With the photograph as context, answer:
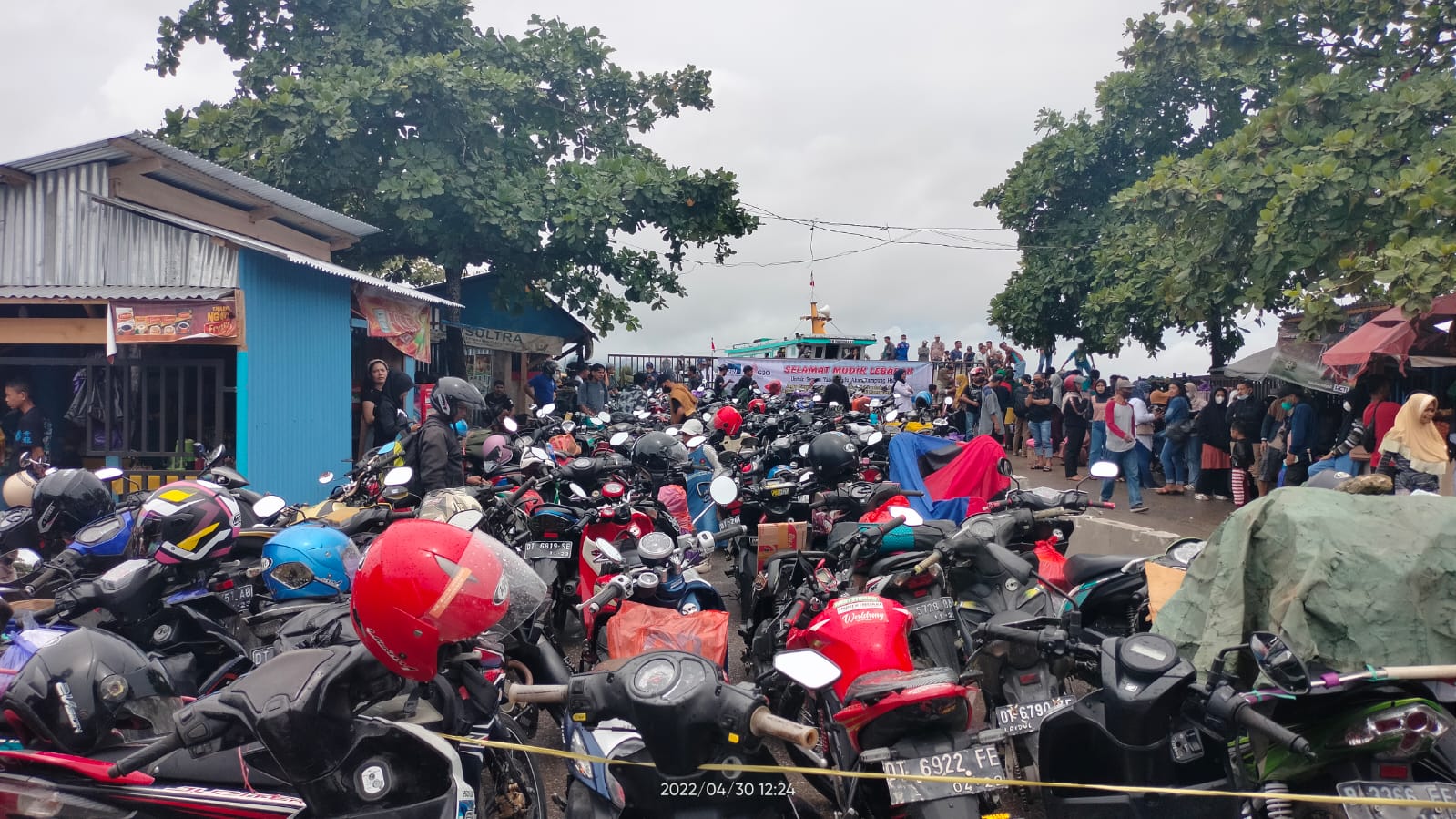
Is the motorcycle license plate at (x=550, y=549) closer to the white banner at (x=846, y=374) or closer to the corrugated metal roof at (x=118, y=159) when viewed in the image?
the corrugated metal roof at (x=118, y=159)

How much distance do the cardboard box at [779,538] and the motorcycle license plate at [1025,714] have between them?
311 centimetres

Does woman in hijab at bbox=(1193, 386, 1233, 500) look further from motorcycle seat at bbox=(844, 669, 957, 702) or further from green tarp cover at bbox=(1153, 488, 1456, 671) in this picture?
motorcycle seat at bbox=(844, 669, 957, 702)

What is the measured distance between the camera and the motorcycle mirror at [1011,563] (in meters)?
4.31

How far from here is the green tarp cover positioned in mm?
2873

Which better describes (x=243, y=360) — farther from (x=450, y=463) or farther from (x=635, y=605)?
(x=635, y=605)

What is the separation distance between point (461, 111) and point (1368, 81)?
1286cm

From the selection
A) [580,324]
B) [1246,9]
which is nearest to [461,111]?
[580,324]

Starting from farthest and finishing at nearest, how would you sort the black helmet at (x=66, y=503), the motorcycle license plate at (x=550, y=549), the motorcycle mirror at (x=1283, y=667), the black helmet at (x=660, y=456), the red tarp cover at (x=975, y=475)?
the black helmet at (x=660, y=456), the red tarp cover at (x=975, y=475), the motorcycle license plate at (x=550, y=549), the black helmet at (x=66, y=503), the motorcycle mirror at (x=1283, y=667)

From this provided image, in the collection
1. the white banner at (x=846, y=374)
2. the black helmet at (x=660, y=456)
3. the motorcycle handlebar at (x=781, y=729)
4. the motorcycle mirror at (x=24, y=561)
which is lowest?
the motorcycle handlebar at (x=781, y=729)

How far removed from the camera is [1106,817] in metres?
2.97

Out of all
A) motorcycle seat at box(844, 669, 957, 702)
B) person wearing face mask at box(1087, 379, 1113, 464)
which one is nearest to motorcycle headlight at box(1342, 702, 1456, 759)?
motorcycle seat at box(844, 669, 957, 702)

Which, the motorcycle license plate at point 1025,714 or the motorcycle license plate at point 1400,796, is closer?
the motorcycle license plate at point 1400,796

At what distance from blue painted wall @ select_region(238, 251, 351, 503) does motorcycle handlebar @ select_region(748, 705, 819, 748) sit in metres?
8.98

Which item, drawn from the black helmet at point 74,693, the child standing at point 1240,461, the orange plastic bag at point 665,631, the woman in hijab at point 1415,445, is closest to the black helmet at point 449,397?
the orange plastic bag at point 665,631
